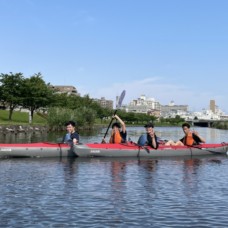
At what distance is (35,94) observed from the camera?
8619 cm

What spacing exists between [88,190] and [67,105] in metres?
97.7

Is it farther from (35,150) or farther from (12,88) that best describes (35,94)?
(35,150)

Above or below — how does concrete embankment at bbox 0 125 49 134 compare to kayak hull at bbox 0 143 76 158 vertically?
above

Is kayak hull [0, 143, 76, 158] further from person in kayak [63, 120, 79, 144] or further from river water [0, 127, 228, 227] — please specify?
river water [0, 127, 228, 227]

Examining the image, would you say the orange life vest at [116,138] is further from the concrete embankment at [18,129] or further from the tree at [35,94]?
the tree at [35,94]

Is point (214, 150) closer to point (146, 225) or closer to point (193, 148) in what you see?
point (193, 148)

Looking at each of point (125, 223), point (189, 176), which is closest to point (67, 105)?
point (189, 176)

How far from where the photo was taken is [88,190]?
15.5 meters

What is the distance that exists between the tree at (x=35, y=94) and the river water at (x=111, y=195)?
63.3 meters

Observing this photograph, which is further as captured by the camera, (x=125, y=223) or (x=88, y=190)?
(x=88, y=190)

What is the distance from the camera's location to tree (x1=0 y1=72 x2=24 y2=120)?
280 ft

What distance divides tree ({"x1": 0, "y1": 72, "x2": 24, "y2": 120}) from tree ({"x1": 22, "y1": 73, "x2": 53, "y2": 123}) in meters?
1.09

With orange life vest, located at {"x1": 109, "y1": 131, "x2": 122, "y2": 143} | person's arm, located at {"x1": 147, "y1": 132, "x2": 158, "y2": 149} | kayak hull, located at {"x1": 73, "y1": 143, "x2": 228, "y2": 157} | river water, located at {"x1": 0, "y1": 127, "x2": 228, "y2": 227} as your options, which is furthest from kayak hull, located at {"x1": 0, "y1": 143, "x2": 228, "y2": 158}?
river water, located at {"x1": 0, "y1": 127, "x2": 228, "y2": 227}

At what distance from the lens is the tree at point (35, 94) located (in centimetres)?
8581
